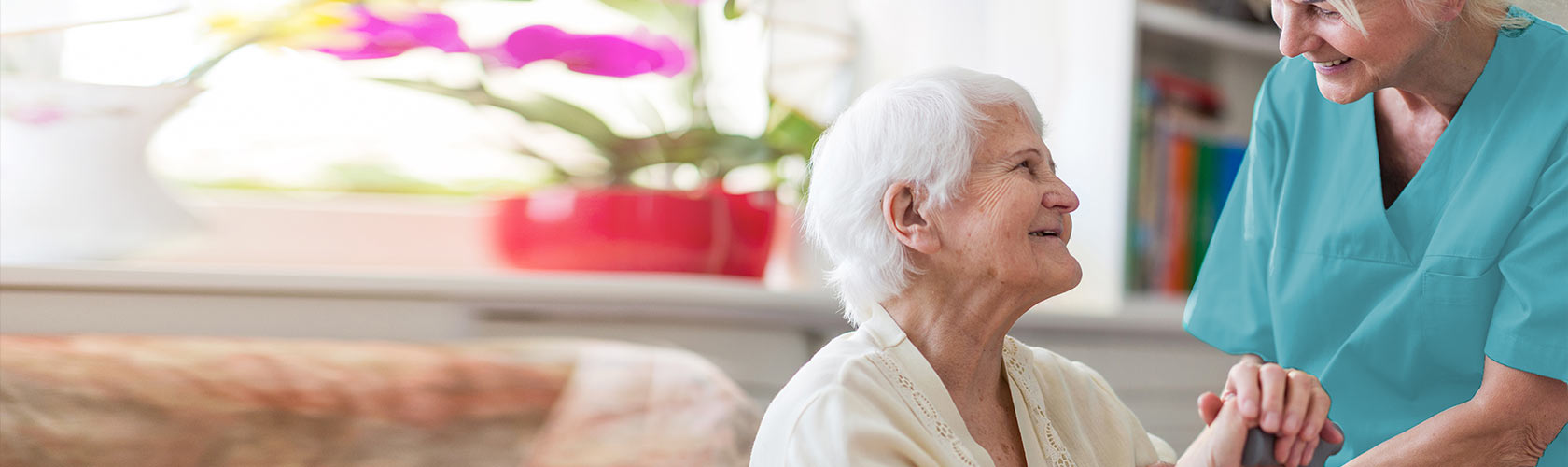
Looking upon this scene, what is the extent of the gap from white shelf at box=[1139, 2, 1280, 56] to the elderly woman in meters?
1.13

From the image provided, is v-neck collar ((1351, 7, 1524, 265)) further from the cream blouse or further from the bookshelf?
the bookshelf

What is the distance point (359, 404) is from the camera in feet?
4.14

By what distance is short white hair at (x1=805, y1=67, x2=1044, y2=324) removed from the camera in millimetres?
936

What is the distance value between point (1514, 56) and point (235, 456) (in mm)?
1232

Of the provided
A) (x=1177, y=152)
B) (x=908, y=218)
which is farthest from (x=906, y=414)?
(x=1177, y=152)

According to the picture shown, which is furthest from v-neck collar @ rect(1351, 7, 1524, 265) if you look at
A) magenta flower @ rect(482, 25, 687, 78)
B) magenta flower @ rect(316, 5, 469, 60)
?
magenta flower @ rect(316, 5, 469, 60)

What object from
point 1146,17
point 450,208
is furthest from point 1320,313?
point 450,208

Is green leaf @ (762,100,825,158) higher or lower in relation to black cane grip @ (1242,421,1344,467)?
higher

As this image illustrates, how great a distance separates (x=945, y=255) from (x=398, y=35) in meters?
1.10

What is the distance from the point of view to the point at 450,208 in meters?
1.98

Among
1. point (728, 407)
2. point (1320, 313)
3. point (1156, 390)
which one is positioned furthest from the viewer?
point (1156, 390)

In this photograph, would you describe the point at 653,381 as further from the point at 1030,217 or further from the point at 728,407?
the point at 1030,217

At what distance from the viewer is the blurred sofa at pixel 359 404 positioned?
1118 mm

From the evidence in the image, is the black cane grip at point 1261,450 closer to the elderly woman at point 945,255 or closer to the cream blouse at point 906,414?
the elderly woman at point 945,255
